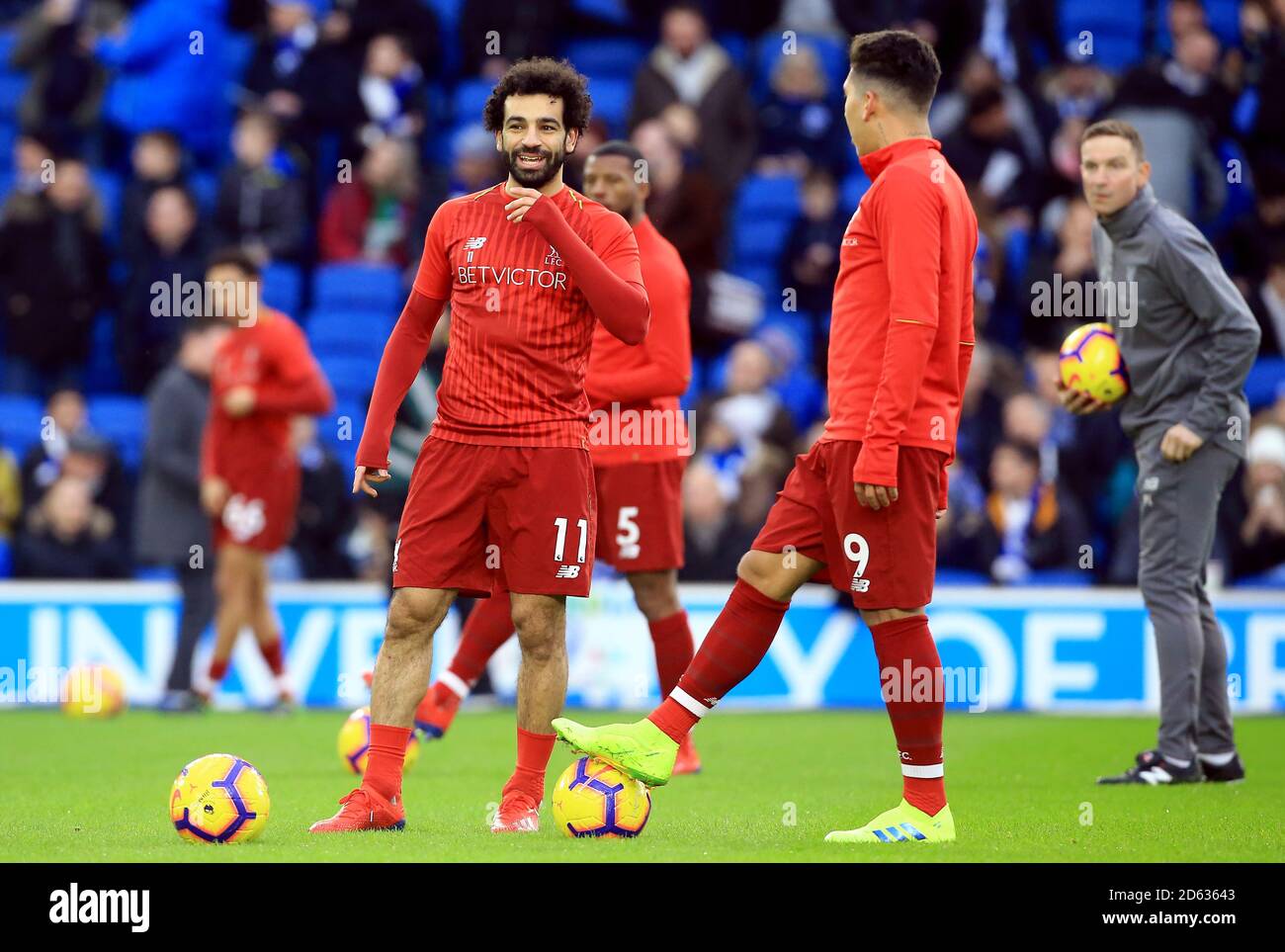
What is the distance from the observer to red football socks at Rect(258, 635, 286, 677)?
11.8 metres

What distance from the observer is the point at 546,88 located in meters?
6.32

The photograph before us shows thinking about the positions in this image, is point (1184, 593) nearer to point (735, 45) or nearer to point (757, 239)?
point (757, 239)

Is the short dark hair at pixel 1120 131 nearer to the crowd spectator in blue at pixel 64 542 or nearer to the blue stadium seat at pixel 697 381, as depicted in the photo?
the blue stadium seat at pixel 697 381

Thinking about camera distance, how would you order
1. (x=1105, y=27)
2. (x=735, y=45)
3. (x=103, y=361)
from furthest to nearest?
Answer: 1. (x=735, y=45)
2. (x=1105, y=27)
3. (x=103, y=361)

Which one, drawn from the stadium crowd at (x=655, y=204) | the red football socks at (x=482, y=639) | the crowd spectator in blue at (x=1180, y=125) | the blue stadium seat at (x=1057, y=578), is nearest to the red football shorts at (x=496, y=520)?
the red football socks at (x=482, y=639)

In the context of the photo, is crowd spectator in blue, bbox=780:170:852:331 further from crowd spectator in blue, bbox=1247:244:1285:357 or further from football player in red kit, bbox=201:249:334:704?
football player in red kit, bbox=201:249:334:704

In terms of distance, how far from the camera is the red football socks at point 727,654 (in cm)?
635

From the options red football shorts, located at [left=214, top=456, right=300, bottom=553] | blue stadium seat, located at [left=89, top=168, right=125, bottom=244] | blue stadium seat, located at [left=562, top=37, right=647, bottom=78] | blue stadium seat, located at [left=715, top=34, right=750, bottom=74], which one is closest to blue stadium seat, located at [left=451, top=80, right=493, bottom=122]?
blue stadium seat, located at [left=562, top=37, right=647, bottom=78]

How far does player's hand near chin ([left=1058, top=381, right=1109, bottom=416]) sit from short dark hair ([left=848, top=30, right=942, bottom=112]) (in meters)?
2.35

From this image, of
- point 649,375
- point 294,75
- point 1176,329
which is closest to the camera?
point 1176,329

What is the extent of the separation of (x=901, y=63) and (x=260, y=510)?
21.7 feet

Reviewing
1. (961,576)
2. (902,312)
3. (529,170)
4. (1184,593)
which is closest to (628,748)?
(902,312)

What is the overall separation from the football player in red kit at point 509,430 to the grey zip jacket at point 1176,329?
2854 mm
